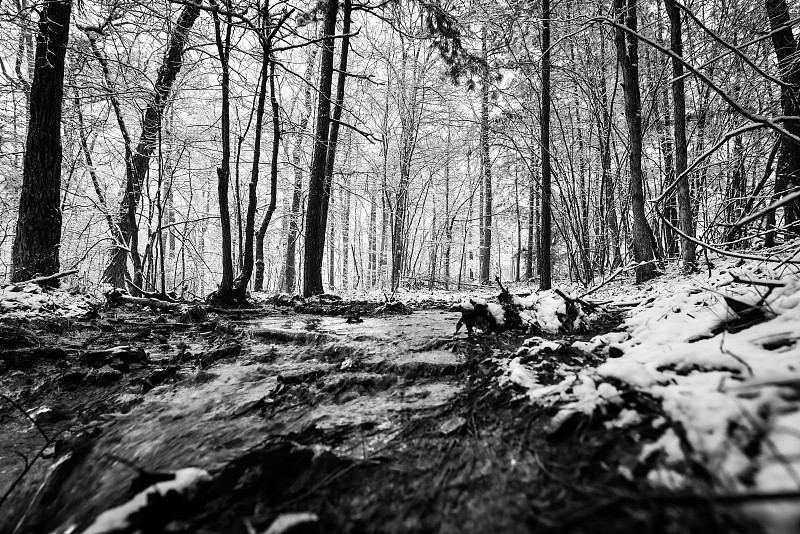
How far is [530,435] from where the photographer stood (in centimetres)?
109

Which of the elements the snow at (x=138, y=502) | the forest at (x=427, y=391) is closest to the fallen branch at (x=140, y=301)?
the forest at (x=427, y=391)

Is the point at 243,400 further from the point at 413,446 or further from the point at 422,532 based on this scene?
the point at 422,532

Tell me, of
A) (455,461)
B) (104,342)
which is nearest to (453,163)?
(104,342)

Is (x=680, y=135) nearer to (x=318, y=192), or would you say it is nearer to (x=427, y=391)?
(x=427, y=391)

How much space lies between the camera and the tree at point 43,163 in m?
4.08

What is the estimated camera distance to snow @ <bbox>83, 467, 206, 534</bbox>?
2.80 ft

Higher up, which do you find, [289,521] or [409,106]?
[409,106]

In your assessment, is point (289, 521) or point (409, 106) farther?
point (409, 106)

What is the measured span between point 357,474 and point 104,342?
9.98 feet

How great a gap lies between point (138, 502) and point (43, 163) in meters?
5.35

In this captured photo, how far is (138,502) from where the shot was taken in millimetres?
909

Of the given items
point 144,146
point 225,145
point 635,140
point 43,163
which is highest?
point 144,146

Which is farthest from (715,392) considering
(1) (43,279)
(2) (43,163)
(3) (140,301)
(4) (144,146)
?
(4) (144,146)

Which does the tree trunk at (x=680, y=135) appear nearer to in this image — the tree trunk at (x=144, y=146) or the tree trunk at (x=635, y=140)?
the tree trunk at (x=635, y=140)
